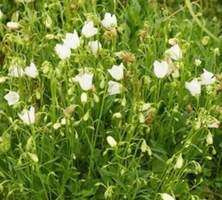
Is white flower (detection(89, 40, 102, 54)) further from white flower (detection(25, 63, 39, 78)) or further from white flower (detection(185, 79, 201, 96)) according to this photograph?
white flower (detection(185, 79, 201, 96))

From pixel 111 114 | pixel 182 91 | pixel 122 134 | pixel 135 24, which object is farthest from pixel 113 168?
pixel 135 24

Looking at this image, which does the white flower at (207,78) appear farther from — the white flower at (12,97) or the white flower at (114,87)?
the white flower at (12,97)

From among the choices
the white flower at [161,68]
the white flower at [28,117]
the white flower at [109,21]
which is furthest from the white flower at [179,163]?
the white flower at [109,21]

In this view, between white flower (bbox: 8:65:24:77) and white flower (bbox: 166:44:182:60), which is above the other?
white flower (bbox: 166:44:182:60)

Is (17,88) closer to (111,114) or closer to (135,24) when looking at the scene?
(111,114)

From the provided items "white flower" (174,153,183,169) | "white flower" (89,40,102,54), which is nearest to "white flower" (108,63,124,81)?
"white flower" (89,40,102,54)

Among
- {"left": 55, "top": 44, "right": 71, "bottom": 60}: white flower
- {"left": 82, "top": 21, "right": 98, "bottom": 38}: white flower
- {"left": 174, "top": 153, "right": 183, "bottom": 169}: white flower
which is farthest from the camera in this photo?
{"left": 82, "top": 21, "right": 98, "bottom": 38}: white flower
